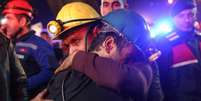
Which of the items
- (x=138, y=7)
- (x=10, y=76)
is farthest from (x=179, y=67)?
(x=138, y=7)

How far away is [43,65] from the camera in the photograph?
5730 millimetres

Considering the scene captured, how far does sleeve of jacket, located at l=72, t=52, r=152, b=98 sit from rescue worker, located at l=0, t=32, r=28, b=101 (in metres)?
1.11

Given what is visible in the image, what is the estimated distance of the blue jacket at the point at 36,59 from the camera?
5647 mm

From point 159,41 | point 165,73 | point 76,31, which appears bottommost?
point 165,73

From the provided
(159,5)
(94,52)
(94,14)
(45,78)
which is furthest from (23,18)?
(159,5)

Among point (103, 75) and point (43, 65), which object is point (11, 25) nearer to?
point (43, 65)

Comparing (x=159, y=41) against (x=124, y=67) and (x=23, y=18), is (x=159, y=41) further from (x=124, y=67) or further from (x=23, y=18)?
(x=124, y=67)

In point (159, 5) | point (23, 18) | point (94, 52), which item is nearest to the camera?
point (94, 52)

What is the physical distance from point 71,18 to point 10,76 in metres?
0.72

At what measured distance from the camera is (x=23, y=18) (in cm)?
606

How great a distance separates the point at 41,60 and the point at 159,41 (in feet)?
4.84

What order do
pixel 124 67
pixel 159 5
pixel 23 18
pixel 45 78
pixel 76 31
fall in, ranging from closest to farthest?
pixel 124 67 → pixel 76 31 → pixel 45 78 → pixel 23 18 → pixel 159 5

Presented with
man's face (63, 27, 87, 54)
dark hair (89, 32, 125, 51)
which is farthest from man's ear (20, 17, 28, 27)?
dark hair (89, 32, 125, 51)

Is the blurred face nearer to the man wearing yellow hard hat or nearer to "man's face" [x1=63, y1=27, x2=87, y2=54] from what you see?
the man wearing yellow hard hat
